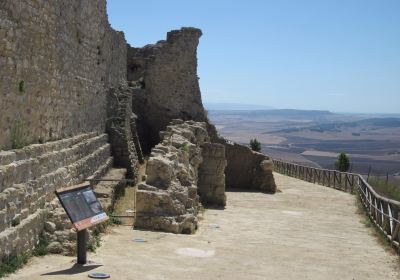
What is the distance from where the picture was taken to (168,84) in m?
25.9

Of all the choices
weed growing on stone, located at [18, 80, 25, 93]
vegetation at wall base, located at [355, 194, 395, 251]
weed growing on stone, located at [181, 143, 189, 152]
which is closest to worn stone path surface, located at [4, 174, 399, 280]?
vegetation at wall base, located at [355, 194, 395, 251]

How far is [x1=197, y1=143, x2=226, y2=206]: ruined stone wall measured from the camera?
1945 cm

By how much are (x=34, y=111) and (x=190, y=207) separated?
16.6 feet

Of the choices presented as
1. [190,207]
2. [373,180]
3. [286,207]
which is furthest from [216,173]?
[373,180]

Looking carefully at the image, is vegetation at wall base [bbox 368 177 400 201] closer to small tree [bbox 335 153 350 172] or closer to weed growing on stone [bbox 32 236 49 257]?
small tree [bbox 335 153 350 172]

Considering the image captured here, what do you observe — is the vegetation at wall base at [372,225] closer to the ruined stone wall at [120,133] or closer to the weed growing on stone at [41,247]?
the ruined stone wall at [120,133]

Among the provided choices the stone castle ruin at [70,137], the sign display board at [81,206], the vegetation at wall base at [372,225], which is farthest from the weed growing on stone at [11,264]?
the vegetation at wall base at [372,225]

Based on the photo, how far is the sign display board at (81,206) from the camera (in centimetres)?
798

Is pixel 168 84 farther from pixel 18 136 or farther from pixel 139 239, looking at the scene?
pixel 18 136

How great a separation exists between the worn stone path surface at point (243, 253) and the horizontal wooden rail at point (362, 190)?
502 millimetres

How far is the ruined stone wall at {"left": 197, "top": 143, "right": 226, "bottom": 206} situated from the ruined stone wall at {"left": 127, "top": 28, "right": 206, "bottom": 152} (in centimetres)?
635

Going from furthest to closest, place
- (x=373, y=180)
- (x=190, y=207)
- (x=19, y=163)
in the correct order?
(x=373, y=180) < (x=190, y=207) < (x=19, y=163)

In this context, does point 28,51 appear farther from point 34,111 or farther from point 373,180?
point 373,180

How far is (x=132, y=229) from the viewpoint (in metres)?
11.5
